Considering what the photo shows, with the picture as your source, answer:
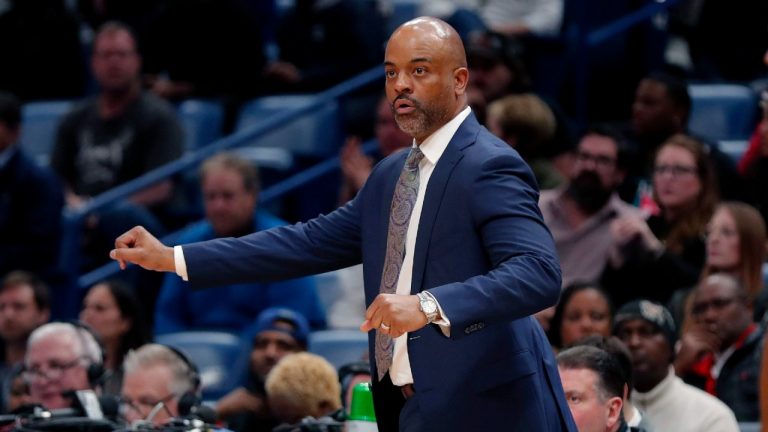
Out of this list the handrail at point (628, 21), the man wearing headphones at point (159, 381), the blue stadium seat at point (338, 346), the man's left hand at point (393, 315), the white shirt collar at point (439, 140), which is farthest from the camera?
the handrail at point (628, 21)

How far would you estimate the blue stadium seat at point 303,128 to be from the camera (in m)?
8.43

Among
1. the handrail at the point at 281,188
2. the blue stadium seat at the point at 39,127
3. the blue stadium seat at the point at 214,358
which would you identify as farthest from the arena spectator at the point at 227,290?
the blue stadium seat at the point at 39,127

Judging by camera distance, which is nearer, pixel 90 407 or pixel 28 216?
pixel 90 407

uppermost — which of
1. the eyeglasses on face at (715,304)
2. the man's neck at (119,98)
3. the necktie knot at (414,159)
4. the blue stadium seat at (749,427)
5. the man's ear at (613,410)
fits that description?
the man's neck at (119,98)

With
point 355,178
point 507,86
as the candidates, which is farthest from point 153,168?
point 507,86

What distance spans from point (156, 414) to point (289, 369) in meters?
0.54

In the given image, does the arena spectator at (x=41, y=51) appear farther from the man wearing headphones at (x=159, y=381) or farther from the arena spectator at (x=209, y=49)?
the man wearing headphones at (x=159, y=381)

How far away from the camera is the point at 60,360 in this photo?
5.91m

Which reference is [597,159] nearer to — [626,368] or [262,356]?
[262,356]

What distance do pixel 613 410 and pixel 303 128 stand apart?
4291 millimetres

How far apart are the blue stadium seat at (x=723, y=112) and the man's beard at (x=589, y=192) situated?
1.67 meters

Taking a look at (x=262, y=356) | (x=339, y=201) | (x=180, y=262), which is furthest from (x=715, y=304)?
(x=180, y=262)

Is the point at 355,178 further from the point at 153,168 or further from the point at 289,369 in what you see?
the point at 289,369

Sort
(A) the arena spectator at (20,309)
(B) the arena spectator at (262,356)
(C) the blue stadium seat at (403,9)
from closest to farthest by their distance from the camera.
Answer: (B) the arena spectator at (262,356) → (A) the arena spectator at (20,309) → (C) the blue stadium seat at (403,9)
